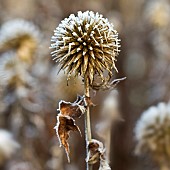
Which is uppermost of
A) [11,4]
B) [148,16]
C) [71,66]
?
[11,4]

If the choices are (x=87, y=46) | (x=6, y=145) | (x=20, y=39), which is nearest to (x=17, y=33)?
(x=20, y=39)

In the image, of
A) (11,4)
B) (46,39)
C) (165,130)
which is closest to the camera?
(165,130)

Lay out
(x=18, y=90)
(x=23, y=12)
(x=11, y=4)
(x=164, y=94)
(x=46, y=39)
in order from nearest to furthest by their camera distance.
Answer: (x=18, y=90), (x=164, y=94), (x=46, y=39), (x=23, y=12), (x=11, y=4)

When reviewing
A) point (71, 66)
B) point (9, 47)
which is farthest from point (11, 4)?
point (71, 66)

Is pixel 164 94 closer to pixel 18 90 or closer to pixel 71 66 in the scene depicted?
pixel 18 90

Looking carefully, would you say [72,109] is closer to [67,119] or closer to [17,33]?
[67,119]

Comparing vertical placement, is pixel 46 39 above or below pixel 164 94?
above

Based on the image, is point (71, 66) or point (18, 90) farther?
point (18, 90)

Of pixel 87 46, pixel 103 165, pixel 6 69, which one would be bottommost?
pixel 103 165
